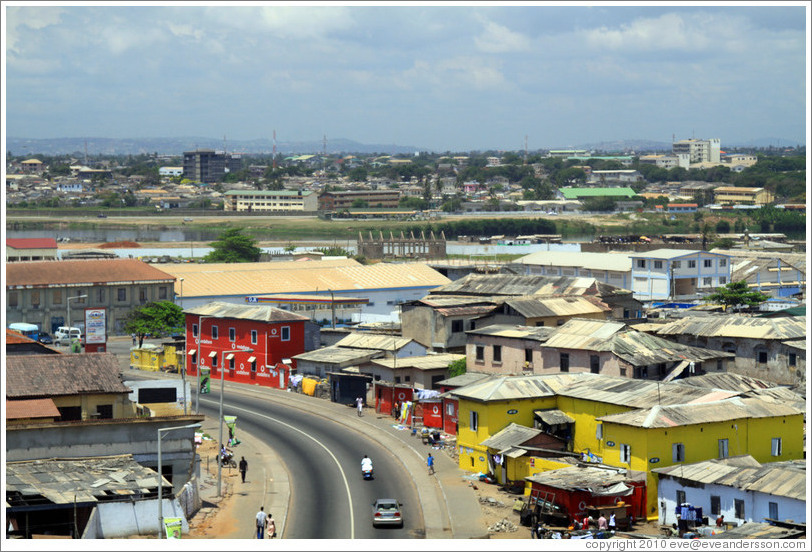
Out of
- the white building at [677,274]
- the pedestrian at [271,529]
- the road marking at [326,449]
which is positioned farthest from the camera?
the white building at [677,274]

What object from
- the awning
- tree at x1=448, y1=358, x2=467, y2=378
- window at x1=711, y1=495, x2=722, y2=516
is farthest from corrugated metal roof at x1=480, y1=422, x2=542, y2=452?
tree at x1=448, y1=358, x2=467, y2=378

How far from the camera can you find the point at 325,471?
45062mm

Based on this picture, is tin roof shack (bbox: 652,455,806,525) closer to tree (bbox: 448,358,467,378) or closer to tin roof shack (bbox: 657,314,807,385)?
tin roof shack (bbox: 657,314,807,385)

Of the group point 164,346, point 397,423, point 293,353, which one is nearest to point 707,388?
point 397,423

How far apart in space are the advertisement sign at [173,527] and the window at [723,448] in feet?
60.0

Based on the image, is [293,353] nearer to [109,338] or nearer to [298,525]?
[109,338]

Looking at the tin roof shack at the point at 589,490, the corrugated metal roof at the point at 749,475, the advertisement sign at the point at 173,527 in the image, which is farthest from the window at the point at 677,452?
the advertisement sign at the point at 173,527

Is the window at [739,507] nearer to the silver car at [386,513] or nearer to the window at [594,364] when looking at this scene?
the silver car at [386,513]

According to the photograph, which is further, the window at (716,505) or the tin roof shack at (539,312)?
the tin roof shack at (539,312)

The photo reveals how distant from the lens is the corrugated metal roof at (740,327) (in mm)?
57594

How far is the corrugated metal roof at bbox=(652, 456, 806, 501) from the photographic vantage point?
35.3 metres

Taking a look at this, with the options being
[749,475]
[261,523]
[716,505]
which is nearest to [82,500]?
[261,523]

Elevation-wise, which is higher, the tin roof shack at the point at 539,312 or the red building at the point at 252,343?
the tin roof shack at the point at 539,312

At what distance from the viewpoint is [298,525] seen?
37406mm
